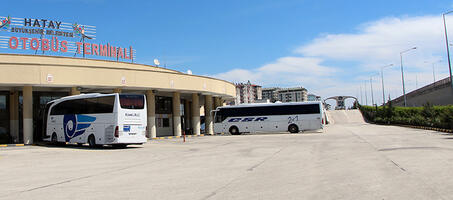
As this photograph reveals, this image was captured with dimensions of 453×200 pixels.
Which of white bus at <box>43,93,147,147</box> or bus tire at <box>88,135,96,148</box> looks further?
bus tire at <box>88,135,96,148</box>

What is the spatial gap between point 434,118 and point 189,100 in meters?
26.3

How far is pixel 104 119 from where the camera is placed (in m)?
22.2

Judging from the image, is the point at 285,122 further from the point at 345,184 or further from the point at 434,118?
the point at 345,184

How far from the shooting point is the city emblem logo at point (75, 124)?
23.3 meters

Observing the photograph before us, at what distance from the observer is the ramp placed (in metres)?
79.2

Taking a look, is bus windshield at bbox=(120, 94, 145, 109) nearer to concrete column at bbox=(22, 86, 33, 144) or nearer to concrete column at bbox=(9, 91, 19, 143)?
concrete column at bbox=(22, 86, 33, 144)

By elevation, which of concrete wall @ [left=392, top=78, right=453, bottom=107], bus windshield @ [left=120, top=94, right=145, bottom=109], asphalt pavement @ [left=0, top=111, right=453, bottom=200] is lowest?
asphalt pavement @ [left=0, top=111, right=453, bottom=200]

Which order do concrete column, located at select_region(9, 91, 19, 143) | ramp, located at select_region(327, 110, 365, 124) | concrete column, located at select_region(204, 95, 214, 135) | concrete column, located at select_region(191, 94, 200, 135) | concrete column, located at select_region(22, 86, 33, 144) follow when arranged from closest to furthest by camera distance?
concrete column, located at select_region(22, 86, 33, 144) → concrete column, located at select_region(9, 91, 19, 143) → concrete column, located at select_region(191, 94, 200, 135) → concrete column, located at select_region(204, 95, 214, 135) → ramp, located at select_region(327, 110, 365, 124)

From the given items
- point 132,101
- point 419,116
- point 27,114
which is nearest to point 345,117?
point 419,116

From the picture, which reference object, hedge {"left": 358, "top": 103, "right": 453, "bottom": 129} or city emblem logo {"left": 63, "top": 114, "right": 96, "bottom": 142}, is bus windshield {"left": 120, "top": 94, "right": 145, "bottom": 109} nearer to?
city emblem logo {"left": 63, "top": 114, "right": 96, "bottom": 142}

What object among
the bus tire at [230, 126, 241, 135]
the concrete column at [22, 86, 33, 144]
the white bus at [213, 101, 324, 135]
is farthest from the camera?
the bus tire at [230, 126, 241, 135]

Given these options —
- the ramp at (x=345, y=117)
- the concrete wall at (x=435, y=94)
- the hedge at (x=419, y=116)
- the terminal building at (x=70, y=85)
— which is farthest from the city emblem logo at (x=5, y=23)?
the ramp at (x=345, y=117)

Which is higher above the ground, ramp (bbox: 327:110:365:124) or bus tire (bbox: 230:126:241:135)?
ramp (bbox: 327:110:365:124)

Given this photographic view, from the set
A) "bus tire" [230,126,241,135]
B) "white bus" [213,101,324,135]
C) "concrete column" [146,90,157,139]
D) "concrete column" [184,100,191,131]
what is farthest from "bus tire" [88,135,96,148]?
"concrete column" [184,100,191,131]
